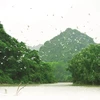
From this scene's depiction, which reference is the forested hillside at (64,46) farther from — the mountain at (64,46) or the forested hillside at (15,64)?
the forested hillside at (15,64)

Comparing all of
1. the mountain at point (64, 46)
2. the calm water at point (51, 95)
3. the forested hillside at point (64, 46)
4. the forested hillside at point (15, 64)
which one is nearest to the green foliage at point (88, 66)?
the forested hillside at point (15, 64)

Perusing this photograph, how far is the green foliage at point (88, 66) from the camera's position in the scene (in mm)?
36241

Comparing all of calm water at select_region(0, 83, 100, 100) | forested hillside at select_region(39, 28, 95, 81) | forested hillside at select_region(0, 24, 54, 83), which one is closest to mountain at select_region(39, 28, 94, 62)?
forested hillside at select_region(39, 28, 95, 81)

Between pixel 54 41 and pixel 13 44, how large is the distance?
53457mm

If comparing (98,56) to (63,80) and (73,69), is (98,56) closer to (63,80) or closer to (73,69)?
(73,69)

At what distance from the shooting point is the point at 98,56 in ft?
122

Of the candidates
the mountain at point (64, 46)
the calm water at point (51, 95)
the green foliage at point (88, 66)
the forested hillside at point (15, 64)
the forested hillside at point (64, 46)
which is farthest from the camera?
the mountain at point (64, 46)

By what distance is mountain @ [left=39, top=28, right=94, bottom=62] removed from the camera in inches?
3378

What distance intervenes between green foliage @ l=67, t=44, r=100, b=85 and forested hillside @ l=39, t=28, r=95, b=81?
39412 mm

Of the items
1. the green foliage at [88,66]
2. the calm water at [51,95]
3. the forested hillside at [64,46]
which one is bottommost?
the calm water at [51,95]

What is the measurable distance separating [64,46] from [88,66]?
175 ft

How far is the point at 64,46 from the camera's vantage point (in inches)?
3568

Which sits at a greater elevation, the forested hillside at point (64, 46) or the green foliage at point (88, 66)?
the forested hillside at point (64, 46)

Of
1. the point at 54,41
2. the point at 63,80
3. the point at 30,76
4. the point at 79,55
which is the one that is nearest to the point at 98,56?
the point at 79,55
